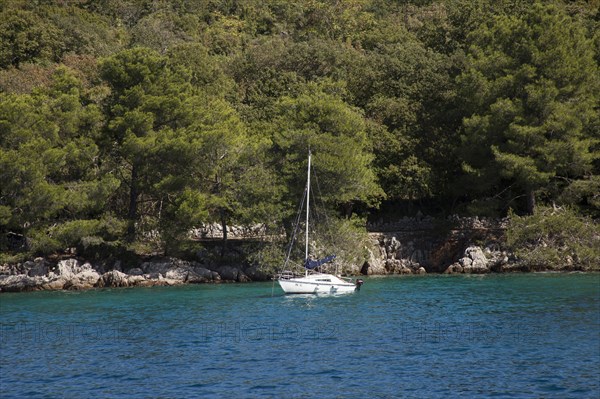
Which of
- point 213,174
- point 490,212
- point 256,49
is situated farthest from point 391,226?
point 256,49

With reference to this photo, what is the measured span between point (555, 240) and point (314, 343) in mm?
26135

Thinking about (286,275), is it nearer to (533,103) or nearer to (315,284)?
(315,284)

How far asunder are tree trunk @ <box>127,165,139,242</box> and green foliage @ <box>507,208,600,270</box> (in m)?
23.5

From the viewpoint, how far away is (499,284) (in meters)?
44.2

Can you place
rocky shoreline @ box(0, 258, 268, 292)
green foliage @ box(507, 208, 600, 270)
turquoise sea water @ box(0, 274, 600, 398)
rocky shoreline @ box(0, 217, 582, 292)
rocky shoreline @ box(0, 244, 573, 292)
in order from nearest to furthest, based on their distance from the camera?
turquoise sea water @ box(0, 274, 600, 398), green foliage @ box(507, 208, 600, 270), rocky shoreline @ box(0, 258, 268, 292), rocky shoreline @ box(0, 244, 573, 292), rocky shoreline @ box(0, 217, 582, 292)

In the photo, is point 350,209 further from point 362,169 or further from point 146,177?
point 146,177

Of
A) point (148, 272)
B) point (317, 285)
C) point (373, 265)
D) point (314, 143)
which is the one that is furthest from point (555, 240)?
point (148, 272)

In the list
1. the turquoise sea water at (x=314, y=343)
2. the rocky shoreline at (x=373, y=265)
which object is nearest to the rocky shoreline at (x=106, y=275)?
the rocky shoreline at (x=373, y=265)

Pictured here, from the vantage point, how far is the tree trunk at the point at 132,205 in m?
51.9

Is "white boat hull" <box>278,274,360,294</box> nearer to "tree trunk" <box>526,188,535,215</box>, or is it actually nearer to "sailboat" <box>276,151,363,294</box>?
"sailboat" <box>276,151,363,294</box>

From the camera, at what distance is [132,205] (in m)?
53.1

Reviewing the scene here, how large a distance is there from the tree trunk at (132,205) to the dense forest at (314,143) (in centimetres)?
13

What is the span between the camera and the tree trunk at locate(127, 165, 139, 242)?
5188cm

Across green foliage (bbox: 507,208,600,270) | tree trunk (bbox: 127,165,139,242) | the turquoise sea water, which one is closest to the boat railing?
the turquoise sea water
